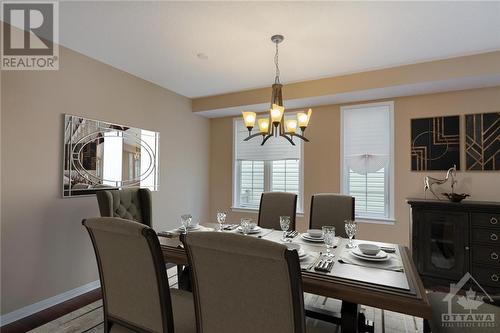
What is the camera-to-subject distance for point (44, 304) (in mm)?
2400

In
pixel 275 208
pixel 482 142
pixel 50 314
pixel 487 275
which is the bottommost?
pixel 50 314

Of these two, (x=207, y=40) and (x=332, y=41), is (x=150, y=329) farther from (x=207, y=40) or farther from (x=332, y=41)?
(x=332, y=41)

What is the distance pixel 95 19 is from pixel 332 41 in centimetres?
208

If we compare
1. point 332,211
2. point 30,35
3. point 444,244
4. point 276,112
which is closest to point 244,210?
point 332,211

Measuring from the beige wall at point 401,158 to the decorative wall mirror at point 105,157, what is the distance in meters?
1.78

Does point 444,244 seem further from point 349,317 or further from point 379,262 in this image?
point 349,317

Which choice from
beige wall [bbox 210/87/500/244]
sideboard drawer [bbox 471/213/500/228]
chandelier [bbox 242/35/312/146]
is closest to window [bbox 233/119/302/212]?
beige wall [bbox 210/87/500/244]

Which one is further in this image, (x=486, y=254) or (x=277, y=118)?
(x=486, y=254)

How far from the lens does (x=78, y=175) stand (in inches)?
106

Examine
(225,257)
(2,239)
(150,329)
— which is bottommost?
(150,329)

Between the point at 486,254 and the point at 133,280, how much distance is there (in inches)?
131

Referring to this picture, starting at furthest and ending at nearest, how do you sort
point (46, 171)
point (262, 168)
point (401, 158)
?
point (262, 168), point (401, 158), point (46, 171)

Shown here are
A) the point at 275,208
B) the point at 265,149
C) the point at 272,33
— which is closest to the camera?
the point at 272,33

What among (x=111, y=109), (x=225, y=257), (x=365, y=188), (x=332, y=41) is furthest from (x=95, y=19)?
(x=365, y=188)
